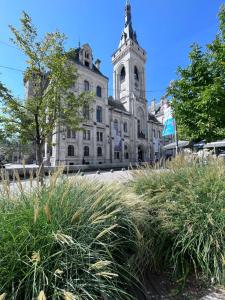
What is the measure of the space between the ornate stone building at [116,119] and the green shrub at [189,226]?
27465mm

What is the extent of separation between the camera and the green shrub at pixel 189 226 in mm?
2641

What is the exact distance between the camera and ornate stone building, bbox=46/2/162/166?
35.1 m

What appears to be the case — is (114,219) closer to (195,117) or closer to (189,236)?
(189,236)

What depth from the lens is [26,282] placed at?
Answer: 1.58m

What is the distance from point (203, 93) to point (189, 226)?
18.8 ft

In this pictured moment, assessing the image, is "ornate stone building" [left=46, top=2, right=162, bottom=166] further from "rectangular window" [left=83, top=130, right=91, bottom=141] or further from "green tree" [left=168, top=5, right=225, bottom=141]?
"green tree" [left=168, top=5, right=225, bottom=141]

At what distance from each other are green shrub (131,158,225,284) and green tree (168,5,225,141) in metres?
4.28

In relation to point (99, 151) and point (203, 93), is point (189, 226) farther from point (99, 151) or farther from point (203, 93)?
point (99, 151)

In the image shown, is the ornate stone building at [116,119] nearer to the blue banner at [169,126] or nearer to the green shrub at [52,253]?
the blue banner at [169,126]

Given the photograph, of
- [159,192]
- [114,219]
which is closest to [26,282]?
[114,219]

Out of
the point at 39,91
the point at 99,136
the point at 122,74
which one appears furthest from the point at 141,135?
the point at 39,91

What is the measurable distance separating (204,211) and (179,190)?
726 millimetres

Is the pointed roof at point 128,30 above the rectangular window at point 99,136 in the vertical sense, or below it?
above

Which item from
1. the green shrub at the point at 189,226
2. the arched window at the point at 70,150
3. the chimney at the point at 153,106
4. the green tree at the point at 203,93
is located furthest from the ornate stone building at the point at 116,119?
the green shrub at the point at 189,226
